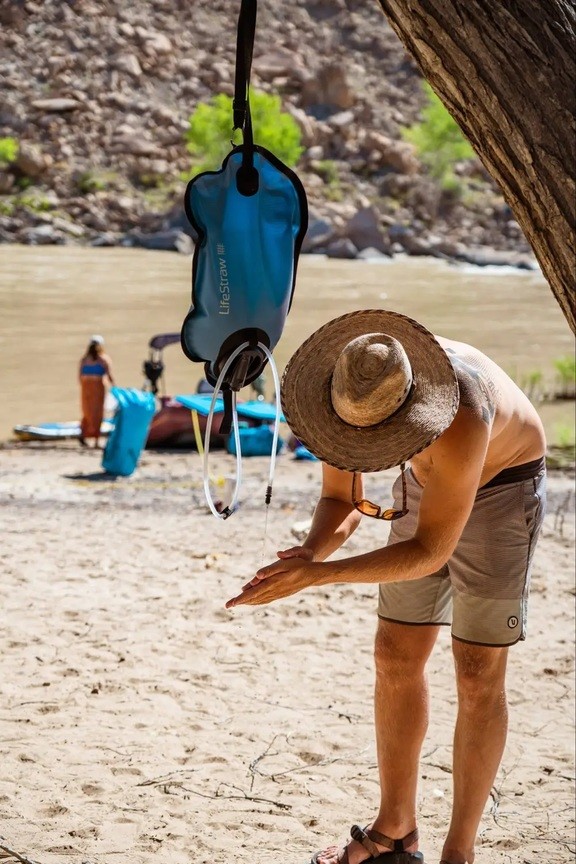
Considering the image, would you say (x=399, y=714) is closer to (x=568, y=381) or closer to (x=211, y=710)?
(x=211, y=710)

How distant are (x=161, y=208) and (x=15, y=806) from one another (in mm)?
45983

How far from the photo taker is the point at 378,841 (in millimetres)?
2697

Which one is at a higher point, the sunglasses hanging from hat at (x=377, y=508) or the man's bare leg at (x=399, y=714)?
the sunglasses hanging from hat at (x=377, y=508)

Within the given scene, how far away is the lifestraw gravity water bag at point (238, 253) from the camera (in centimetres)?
290

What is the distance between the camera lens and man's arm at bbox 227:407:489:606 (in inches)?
88.6

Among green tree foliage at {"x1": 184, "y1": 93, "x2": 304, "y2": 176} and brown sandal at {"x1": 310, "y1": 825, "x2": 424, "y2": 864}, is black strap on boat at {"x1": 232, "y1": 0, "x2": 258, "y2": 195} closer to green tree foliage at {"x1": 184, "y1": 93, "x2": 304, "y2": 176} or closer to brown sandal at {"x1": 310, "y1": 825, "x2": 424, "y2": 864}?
brown sandal at {"x1": 310, "y1": 825, "x2": 424, "y2": 864}

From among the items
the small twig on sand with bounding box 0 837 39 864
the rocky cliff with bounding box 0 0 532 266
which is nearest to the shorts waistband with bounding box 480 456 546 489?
the small twig on sand with bounding box 0 837 39 864

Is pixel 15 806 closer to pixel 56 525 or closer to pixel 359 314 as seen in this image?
pixel 359 314

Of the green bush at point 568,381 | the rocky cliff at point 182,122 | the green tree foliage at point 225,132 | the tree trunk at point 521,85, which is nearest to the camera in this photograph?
the tree trunk at point 521,85

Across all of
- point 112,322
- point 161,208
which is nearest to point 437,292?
point 112,322

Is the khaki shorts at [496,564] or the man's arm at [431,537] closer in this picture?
the man's arm at [431,537]

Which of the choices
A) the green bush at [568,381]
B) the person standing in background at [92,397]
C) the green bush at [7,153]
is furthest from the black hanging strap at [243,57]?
the green bush at [7,153]

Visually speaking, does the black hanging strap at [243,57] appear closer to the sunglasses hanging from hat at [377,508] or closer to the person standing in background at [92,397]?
the sunglasses hanging from hat at [377,508]

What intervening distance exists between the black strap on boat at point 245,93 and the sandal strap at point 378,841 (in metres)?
1.62
